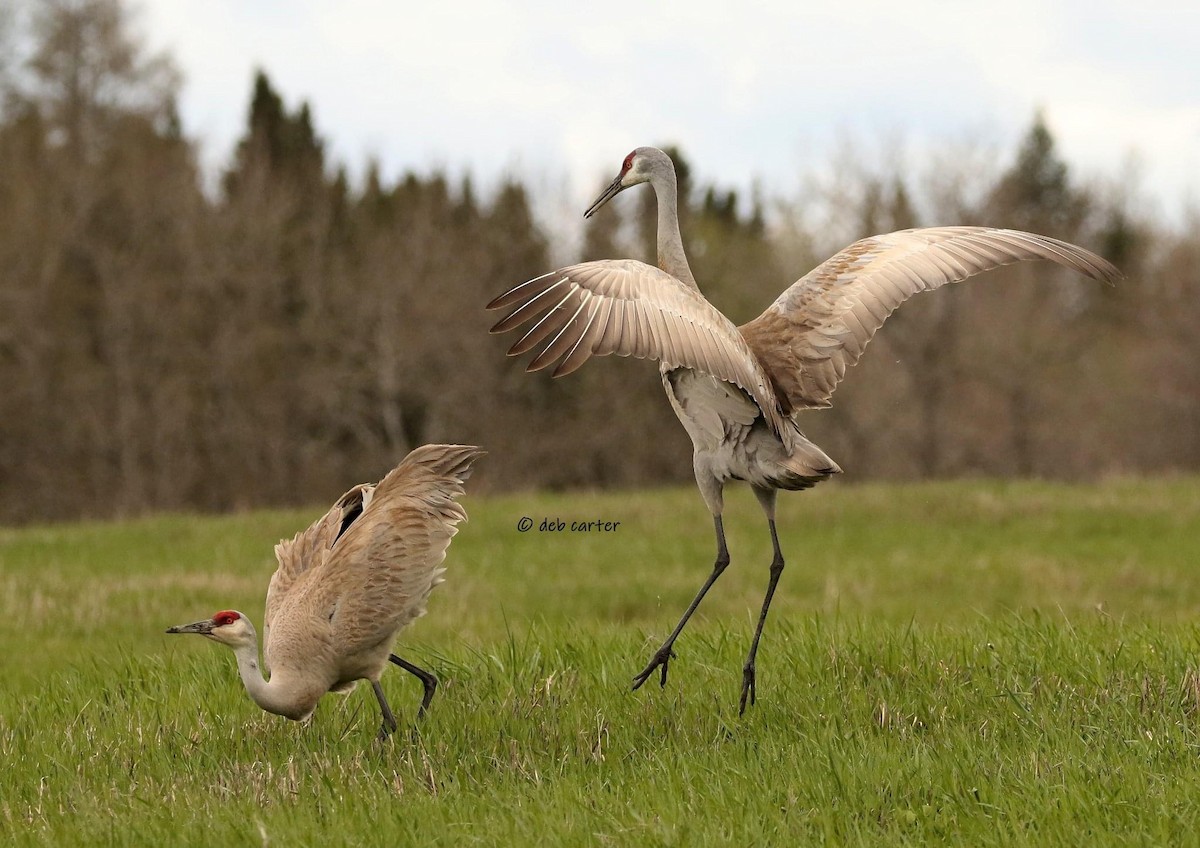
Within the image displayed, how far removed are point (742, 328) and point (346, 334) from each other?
35.5 m

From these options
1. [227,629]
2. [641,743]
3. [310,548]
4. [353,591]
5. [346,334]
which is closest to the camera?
[641,743]

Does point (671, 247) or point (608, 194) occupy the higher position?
point (608, 194)

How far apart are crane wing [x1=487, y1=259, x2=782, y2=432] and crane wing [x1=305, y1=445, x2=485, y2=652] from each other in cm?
142

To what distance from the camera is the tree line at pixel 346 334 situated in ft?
117

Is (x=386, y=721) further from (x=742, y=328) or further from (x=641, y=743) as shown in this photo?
(x=742, y=328)

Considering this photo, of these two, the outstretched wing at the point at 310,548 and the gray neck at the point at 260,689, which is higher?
the outstretched wing at the point at 310,548

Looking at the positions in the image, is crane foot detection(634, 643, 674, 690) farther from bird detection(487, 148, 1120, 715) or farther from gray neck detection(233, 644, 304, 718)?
gray neck detection(233, 644, 304, 718)

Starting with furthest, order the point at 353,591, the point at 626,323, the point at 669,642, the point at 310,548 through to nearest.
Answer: the point at 310,548 → the point at 669,642 → the point at 353,591 → the point at 626,323

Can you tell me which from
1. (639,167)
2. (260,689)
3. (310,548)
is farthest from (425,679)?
(639,167)

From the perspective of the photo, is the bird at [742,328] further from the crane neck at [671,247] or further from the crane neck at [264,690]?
the crane neck at [264,690]

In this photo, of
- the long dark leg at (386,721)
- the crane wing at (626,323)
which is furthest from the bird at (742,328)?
the long dark leg at (386,721)

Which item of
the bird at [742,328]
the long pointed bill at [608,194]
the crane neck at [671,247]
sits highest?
the long pointed bill at [608,194]

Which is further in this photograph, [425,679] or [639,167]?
[639,167]

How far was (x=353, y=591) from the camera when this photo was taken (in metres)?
5.77
